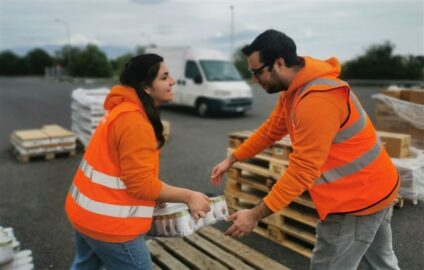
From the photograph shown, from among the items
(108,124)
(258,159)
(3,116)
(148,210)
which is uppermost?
(108,124)

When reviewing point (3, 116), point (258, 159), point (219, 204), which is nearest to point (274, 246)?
point (258, 159)

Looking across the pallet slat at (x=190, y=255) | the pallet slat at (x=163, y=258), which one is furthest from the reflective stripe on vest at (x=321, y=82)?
the pallet slat at (x=163, y=258)

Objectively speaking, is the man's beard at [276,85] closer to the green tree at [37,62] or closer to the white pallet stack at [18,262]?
the white pallet stack at [18,262]

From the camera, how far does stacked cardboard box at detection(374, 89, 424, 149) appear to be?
627 centimetres

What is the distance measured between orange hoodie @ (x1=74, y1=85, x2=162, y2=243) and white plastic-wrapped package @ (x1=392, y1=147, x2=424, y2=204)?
4161mm

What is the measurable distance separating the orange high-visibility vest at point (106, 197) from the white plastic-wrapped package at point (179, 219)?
0.25 meters

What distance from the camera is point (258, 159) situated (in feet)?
16.0

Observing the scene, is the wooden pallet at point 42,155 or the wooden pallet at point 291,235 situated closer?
the wooden pallet at point 291,235

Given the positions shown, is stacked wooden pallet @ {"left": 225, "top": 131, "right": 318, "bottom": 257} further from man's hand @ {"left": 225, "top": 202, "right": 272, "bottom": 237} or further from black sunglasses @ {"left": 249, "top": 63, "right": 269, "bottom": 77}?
black sunglasses @ {"left": 249, "top": 63, "right": 269, "bottom": 77}

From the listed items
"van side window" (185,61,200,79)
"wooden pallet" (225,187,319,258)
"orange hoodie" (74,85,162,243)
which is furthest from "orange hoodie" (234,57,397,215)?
"van side window" (185,61,200,79)

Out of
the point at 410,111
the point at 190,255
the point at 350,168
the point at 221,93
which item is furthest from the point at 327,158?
the point at 221,93

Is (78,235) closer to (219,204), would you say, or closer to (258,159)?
(219,204)

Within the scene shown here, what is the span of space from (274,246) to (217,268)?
116 centimetres

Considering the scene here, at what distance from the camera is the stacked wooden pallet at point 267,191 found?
4.15 m
